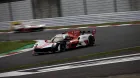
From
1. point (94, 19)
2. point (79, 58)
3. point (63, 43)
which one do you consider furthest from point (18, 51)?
point (94, 19)

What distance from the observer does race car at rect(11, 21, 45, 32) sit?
1083 inches

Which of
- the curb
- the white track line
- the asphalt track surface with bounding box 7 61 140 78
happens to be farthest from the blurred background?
the asphalt track surface with bounding box 7 61 140 78

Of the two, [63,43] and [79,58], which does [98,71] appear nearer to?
[79,58]

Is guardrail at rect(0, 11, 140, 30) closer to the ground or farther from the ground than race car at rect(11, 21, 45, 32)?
farther from the ground

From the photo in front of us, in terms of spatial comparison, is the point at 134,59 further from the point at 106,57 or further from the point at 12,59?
the point at 12,59

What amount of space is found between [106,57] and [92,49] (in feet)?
8.05

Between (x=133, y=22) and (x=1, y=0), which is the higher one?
(x=1, y=0)

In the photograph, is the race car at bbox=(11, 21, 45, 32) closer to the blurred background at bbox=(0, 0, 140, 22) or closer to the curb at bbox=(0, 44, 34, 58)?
the blurred background at bbox=(0, 0, 140, 22)

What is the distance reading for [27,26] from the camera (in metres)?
28.1

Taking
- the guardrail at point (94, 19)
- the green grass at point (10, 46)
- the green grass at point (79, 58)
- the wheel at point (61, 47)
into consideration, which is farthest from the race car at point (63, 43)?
the guardrail at point (94, 19)

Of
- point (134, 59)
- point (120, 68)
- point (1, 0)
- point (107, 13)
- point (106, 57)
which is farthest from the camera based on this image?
point (1, 0)

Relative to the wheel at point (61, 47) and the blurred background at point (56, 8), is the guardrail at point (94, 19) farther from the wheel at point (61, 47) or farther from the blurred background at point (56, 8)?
the wheel at point (61, 47)

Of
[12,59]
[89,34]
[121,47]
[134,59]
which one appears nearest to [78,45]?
[89,34]

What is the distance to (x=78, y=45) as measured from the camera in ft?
52.2
